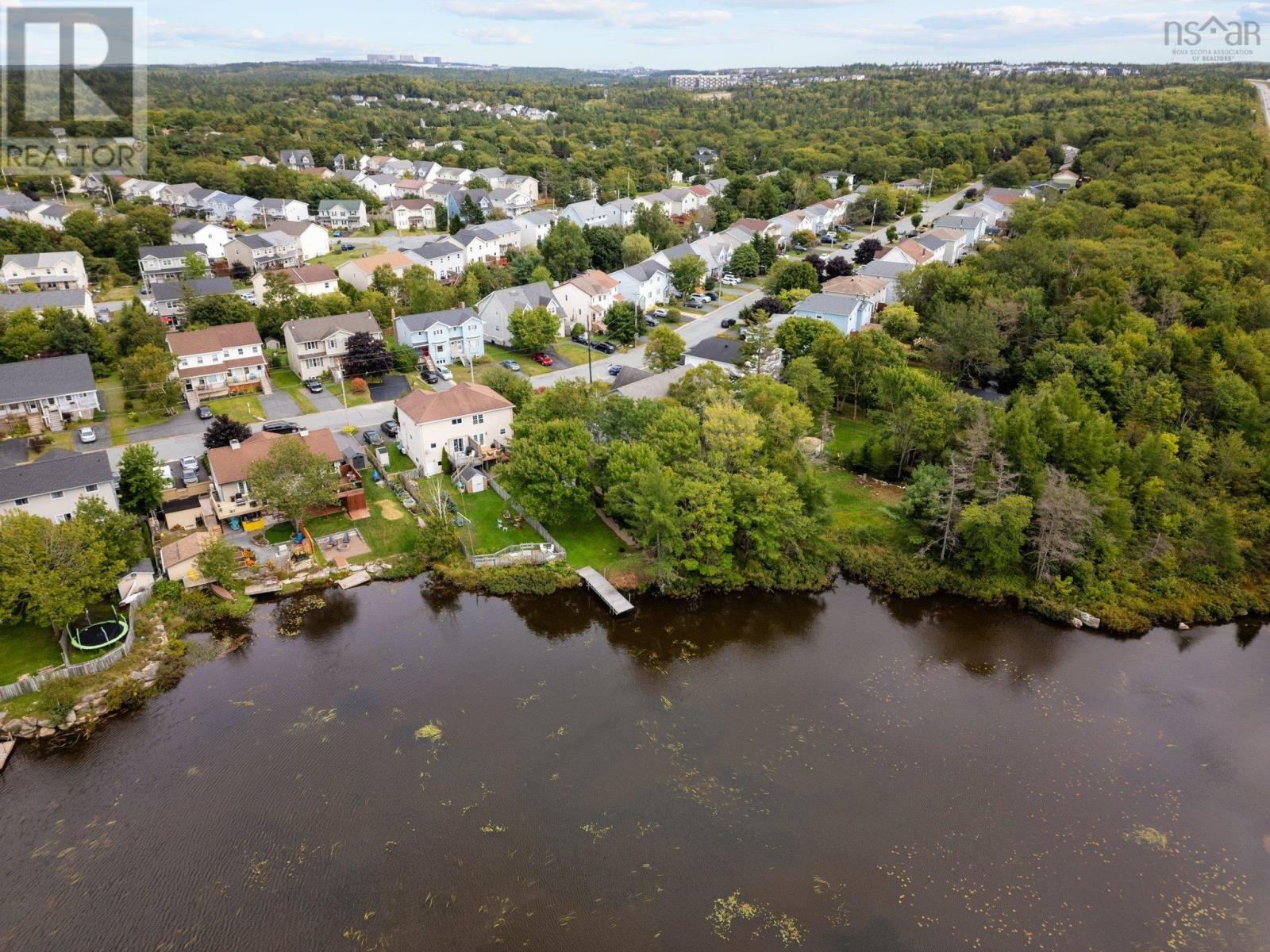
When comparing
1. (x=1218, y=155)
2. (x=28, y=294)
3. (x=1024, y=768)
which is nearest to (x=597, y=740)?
(x=1024, y=768)

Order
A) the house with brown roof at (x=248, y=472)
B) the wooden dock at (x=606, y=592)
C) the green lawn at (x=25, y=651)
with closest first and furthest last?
the green lawn at (x=25, y=651) < the wooden dock at (x=606, y=592) < the house with brown roof at (x=248, y=472)

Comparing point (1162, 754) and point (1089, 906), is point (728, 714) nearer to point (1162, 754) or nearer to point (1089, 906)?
point (1089, 906)

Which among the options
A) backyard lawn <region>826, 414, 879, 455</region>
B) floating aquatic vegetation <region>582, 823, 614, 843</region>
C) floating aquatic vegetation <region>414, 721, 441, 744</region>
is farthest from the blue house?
floating aquatic vegetation <region>582, 823, 614, 843</region>

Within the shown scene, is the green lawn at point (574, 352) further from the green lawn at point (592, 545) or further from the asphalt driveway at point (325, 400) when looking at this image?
the green lawn at point (592, 545)

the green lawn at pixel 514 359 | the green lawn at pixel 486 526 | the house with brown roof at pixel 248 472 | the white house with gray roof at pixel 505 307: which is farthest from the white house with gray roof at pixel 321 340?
the green lawn at pixel 486 526

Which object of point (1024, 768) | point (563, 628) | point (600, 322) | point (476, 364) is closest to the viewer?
point (1024, 768)

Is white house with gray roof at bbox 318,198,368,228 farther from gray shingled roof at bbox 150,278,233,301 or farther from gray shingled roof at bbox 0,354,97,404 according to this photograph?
gray shingled roof at bbox 0,354,97,404
